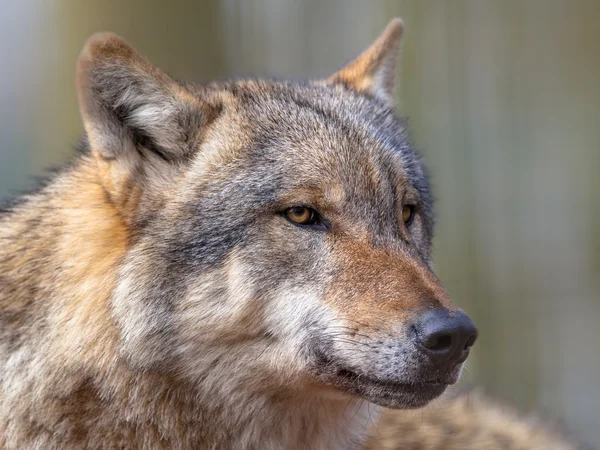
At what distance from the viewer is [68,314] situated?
3363 millimetres

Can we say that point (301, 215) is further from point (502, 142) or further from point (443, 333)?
point (502, 142)

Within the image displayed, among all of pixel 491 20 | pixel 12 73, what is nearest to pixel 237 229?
pixel 491 20

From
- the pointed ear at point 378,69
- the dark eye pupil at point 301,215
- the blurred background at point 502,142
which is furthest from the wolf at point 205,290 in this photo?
the blurred background at point 502,142

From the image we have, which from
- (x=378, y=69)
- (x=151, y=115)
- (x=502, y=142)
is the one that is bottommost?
(x=502, y=142)

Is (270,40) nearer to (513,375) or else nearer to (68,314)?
(513,375)

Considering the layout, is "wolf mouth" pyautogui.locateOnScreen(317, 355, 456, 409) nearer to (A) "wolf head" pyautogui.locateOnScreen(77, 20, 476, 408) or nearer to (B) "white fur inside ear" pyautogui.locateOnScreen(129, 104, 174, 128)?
(A) "wolf head" pyautogui.locateOnScreen(77, 20, 476, 408)

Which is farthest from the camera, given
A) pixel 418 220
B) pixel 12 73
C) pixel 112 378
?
pixel 12 73

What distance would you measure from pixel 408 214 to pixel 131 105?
1.34 metres

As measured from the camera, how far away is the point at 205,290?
327 cm

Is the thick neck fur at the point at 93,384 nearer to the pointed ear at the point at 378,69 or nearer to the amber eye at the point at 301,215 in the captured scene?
the amber eye at the point at 301,215

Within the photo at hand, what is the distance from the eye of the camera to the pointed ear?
177 inches

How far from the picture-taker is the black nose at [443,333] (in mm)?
2979

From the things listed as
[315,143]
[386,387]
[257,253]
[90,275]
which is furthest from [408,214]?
[90,275]

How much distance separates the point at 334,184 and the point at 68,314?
1.22 meters
